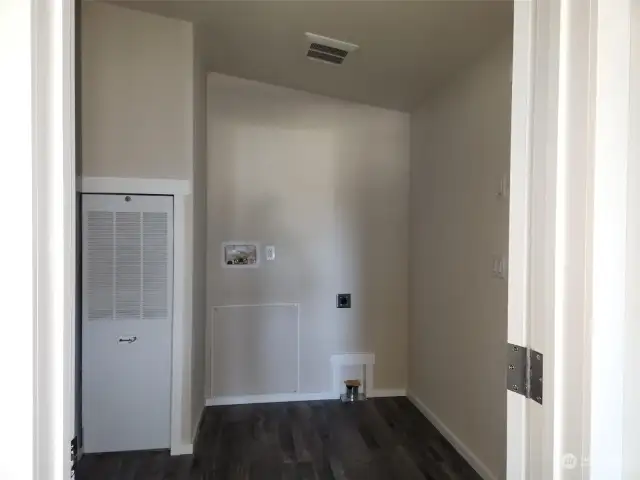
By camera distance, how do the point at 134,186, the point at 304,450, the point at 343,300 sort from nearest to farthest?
1. the point at 134,186
2. the point at 304,450
3. the point at 343,300

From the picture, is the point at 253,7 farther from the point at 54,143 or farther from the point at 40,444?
the point at 40,444

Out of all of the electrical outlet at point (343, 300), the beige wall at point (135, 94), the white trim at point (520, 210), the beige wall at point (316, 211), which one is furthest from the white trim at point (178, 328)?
the white trim at point (520, 210)

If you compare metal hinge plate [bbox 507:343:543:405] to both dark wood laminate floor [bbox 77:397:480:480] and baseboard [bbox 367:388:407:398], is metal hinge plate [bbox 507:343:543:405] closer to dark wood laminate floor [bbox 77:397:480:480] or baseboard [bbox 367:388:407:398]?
dark wood laminate floor [bbox 77:397:480:480]

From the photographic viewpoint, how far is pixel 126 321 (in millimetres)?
3115

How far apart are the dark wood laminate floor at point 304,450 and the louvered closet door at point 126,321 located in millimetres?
202

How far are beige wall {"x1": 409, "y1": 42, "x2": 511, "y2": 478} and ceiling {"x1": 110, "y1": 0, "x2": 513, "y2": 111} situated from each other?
20cm

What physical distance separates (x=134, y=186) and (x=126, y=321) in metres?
0.88

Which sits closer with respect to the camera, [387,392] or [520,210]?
[520,210]

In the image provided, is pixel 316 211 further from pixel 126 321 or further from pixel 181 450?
pixel 181 450

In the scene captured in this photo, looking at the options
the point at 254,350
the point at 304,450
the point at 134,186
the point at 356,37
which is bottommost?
the point at 304,450

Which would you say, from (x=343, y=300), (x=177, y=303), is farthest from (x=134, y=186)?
(x=343, y=300)

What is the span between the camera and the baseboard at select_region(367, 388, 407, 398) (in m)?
4.32

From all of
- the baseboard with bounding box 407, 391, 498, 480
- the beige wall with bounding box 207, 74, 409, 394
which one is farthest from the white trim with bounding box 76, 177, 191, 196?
the baseboard with bounding box 407, 391, 498, 480
